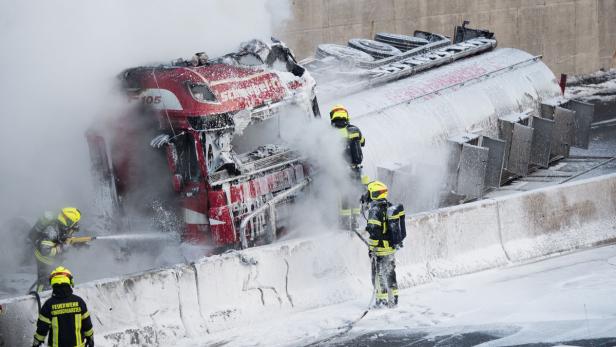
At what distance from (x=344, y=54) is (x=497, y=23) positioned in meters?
9.22

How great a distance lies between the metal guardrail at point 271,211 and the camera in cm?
999

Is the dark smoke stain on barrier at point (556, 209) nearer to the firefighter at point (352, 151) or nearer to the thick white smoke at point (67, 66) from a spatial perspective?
the firefighter at point (352, 151)

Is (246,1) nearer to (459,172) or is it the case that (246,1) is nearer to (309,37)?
(459,172)

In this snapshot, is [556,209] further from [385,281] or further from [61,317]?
[61,317]

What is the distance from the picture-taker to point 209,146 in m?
9.94

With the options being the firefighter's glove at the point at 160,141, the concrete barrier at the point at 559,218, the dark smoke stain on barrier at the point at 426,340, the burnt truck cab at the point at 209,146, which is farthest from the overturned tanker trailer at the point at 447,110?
the dark smoke stain on barrier at the point at 426,340

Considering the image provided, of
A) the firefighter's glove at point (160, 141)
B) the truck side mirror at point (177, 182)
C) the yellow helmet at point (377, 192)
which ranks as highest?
the firefighter's glove at point (160, 141)

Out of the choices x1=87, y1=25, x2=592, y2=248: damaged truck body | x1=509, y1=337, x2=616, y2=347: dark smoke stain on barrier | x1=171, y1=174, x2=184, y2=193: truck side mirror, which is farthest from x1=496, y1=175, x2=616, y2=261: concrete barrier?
x1=171, y1=174, x2=184, y2=193: truck side mirror

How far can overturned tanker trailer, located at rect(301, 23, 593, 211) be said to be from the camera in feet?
43.4

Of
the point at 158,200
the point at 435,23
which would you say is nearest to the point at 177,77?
the point at 158,200

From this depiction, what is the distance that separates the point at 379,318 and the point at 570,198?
11.5ft

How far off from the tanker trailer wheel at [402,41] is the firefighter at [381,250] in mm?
8130

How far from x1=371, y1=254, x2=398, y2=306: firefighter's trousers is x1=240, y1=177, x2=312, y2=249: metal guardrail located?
1.46 m

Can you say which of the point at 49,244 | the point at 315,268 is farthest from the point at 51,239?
the point at 315,268
